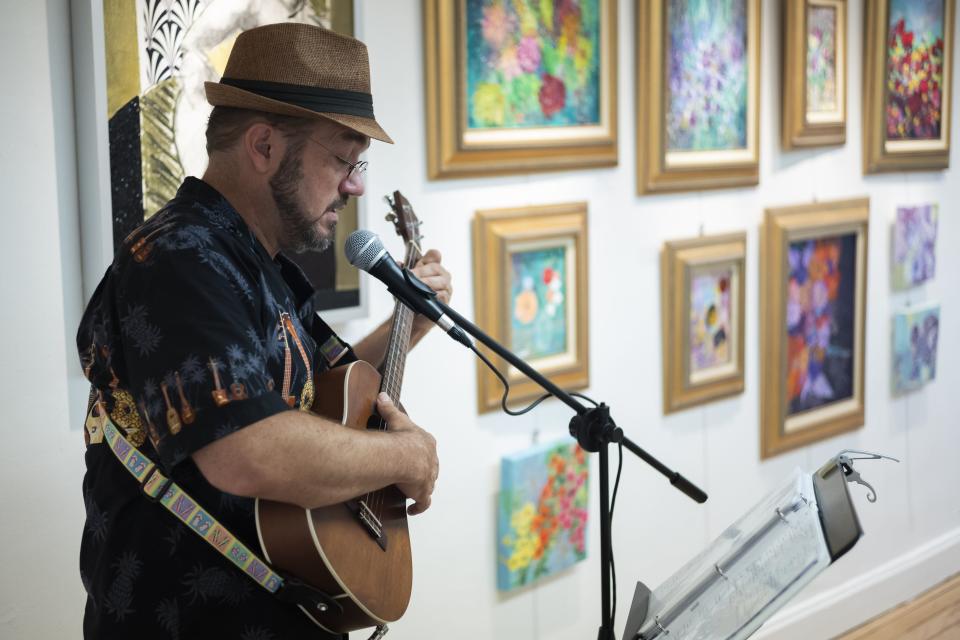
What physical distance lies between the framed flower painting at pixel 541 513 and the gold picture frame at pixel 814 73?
1.30 metres

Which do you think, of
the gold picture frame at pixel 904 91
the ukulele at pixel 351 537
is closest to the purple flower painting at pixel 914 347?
the gold picture frame at pixel 904 91

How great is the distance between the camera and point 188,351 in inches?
50.8

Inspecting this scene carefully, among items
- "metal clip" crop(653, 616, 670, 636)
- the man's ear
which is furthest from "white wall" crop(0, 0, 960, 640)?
"metal clip" crop(653, 616, 670, 636)

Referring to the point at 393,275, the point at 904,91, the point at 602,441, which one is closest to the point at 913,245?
the point at 904,91

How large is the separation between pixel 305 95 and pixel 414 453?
529 millimetres

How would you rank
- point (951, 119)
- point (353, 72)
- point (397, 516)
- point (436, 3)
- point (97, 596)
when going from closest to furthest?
1. point (97, 596)
2. point (353, 72)
3. point (397, 516)
4. point (436, 3)
5. point (951, 119)

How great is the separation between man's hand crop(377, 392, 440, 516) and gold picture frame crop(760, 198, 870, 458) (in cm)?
202

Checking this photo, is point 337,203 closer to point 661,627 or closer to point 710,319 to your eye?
point 661,627

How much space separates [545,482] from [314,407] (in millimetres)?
1255

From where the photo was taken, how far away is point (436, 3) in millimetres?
2355

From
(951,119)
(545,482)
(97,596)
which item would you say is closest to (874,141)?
(951,119)

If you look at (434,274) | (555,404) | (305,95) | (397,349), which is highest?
(305,95)

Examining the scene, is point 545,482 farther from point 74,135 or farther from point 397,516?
point 74,135

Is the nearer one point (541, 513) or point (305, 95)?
point (305, 95)
